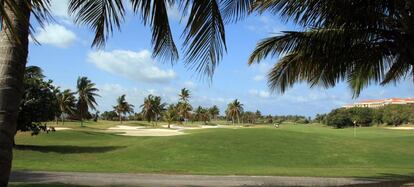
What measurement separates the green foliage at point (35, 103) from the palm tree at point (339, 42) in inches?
943

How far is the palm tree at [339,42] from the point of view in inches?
435

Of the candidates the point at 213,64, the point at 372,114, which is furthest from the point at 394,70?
the point at 372,114

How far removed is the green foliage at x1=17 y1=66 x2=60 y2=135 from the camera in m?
33.9

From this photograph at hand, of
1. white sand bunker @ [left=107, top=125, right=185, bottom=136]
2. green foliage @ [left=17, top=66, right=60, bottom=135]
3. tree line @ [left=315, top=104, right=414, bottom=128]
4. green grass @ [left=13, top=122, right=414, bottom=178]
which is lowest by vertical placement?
green grass @ [left=13, top=122, right=414, bottom=178]

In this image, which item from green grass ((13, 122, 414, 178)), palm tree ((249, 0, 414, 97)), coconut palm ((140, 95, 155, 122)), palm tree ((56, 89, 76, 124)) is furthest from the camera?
coconut palm ((140, 95, 155, 122))

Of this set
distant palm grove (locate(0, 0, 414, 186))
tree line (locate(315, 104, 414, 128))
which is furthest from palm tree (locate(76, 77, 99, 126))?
distant palm grove (locate(0, 0, 414, 186))

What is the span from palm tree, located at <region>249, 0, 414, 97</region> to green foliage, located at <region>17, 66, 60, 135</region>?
23942mm

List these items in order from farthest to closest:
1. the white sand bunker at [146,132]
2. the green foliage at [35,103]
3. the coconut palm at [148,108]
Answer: the coconut palm at [148,108] < the white sand bunker at [146,132] < the green foliage at [35,103]

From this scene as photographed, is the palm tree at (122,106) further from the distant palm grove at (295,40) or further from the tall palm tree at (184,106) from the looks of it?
the distant palm grove at (295,40)

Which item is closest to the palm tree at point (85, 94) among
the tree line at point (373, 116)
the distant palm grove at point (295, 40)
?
the tree line at point (373, 116)

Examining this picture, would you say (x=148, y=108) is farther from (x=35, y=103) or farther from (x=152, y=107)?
(x=35, y=103)

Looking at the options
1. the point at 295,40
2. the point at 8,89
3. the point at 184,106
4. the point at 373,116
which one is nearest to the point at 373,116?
the point at 373,116

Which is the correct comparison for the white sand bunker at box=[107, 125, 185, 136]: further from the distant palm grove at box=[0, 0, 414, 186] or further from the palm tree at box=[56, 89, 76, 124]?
the distant palm grove at box=[0, 0, 414, 186]

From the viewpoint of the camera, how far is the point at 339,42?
462 inches
